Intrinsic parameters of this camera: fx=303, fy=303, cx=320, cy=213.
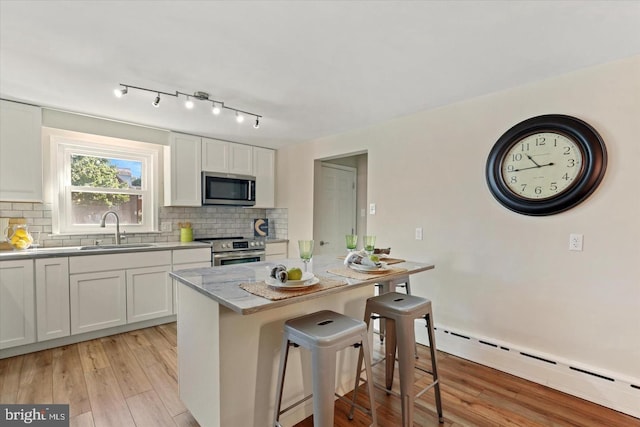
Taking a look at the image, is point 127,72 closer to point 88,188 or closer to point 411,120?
point 88,188

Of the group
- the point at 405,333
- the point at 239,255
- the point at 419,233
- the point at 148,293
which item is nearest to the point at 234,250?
the point at 239,255

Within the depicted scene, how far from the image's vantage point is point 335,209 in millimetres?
4418

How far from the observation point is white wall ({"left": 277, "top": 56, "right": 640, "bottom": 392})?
1.95m

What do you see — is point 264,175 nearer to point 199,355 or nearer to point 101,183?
point 101,183

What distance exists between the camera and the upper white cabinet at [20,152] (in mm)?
2664

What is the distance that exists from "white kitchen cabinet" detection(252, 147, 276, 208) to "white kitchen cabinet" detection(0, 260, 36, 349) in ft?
8.38

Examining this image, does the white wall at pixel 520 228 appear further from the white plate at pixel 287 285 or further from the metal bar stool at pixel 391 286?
the white plate at pixel 287 285

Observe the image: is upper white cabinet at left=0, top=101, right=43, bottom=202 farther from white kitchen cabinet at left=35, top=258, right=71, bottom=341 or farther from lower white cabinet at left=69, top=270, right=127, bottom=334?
lower white cabinet at left=69, top=270, right=127, bottom=334

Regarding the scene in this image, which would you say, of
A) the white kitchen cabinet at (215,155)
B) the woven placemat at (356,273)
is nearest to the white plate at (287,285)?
the woven placemat at (356,273)

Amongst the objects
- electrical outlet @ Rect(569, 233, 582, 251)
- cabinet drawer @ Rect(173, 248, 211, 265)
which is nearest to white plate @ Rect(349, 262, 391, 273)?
electrical outlet @ Rect(569, 233, 582, 251)

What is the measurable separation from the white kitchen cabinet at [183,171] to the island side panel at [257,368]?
258 centimetres

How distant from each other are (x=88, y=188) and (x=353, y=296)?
10.4 ft

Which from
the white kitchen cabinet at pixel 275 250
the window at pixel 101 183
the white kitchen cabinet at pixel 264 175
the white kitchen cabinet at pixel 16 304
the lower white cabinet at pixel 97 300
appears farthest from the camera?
the white kitchen cabinet at pixel 264 175

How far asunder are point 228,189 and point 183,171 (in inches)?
24.1
